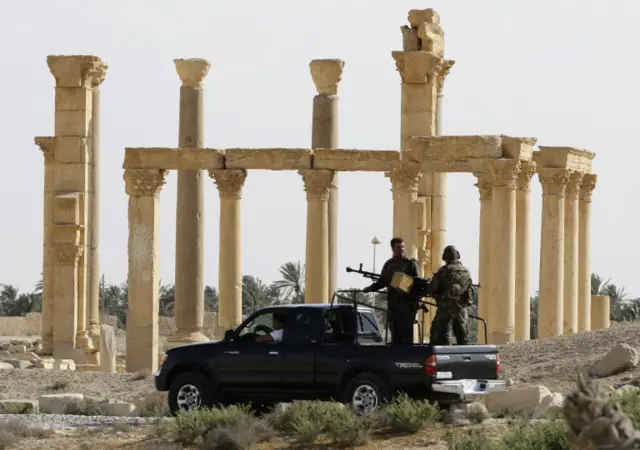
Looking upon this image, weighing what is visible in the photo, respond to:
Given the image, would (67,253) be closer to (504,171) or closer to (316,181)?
(316,181)

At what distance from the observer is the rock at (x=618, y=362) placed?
2950cm

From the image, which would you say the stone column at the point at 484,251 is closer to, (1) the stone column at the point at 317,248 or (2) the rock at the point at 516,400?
(1) the stone column at the point at 317,248

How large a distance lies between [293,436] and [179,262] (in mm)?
26281

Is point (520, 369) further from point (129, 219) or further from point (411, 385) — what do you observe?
point (129, 219)

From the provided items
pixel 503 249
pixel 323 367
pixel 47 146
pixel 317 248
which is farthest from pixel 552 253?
pixel 323 367

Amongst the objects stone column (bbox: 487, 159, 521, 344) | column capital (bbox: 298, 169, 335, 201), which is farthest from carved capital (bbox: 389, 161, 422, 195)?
stone column (bbox: 487, 159, 521, 344)

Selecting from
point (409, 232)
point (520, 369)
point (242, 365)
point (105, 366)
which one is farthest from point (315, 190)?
point (242, 365)

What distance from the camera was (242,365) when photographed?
25391 mm

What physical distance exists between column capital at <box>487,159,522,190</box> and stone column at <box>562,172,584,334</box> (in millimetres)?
6337

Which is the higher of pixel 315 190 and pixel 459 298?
pixel 315 190

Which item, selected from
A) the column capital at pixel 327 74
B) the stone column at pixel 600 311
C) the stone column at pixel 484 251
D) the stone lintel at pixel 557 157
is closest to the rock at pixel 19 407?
the stone column at pixel 484 251

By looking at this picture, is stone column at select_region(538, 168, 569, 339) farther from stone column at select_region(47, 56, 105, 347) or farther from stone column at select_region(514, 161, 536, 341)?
stone column at select_region(47, 56, 105, 347)

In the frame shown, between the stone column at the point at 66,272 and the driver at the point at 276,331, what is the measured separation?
2134 cm

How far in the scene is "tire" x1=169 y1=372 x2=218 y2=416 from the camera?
25734 millimetres
